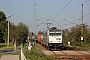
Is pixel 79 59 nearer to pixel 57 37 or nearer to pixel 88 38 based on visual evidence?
pixel 57 37

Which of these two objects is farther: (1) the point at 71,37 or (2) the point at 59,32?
(1) the point at 71,37

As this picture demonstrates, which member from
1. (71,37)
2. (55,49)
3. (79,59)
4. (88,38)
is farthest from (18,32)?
(79,59)

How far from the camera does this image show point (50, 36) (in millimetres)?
41000

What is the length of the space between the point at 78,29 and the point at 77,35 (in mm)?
1729

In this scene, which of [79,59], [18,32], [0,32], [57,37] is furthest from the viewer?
[0,32]

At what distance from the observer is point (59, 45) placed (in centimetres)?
4084

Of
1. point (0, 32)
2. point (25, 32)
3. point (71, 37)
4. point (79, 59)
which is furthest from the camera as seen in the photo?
point (0, 32)

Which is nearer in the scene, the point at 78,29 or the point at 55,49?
the point at 55,49

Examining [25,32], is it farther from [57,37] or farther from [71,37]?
[57,37]

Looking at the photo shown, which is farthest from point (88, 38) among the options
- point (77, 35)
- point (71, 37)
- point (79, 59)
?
point (79, 59)

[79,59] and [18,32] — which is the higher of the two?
[18,32]

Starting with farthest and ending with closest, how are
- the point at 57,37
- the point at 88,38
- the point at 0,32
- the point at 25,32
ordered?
the point at 0,32 < the point at 25,32 < the point at 88,38 < the point at 57,37

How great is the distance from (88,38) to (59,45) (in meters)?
20.8

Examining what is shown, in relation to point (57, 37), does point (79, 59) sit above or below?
below
